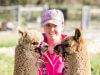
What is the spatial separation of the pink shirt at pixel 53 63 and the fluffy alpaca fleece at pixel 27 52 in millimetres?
339

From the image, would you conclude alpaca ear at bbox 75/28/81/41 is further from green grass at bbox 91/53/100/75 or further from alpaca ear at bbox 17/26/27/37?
green grass at bbox 91/53/100/75

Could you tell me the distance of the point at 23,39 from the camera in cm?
350

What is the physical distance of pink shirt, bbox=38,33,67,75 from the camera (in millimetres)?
3816

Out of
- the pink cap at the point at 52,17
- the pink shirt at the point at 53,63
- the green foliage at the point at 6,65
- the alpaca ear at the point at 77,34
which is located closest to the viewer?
the alpaca ear at the point at 77,34

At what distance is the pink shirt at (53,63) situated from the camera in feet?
12.5

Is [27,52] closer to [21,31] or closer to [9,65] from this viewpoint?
[21,31]

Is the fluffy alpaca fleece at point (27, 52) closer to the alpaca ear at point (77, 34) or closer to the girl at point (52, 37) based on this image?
the girl at point (52, 37)

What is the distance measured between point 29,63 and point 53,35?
0.43 m

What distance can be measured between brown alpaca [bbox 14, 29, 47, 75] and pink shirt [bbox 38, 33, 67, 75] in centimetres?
34

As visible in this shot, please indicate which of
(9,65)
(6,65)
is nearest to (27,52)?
(9,65)

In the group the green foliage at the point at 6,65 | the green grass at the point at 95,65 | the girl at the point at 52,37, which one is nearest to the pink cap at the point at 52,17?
the girl at the point at 52,37

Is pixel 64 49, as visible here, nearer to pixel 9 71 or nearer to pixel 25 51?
pixel 25 51

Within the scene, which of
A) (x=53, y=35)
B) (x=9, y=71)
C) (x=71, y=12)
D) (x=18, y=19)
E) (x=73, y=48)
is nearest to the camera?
(x=73, y=48)

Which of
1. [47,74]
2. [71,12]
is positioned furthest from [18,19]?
[47,74]
